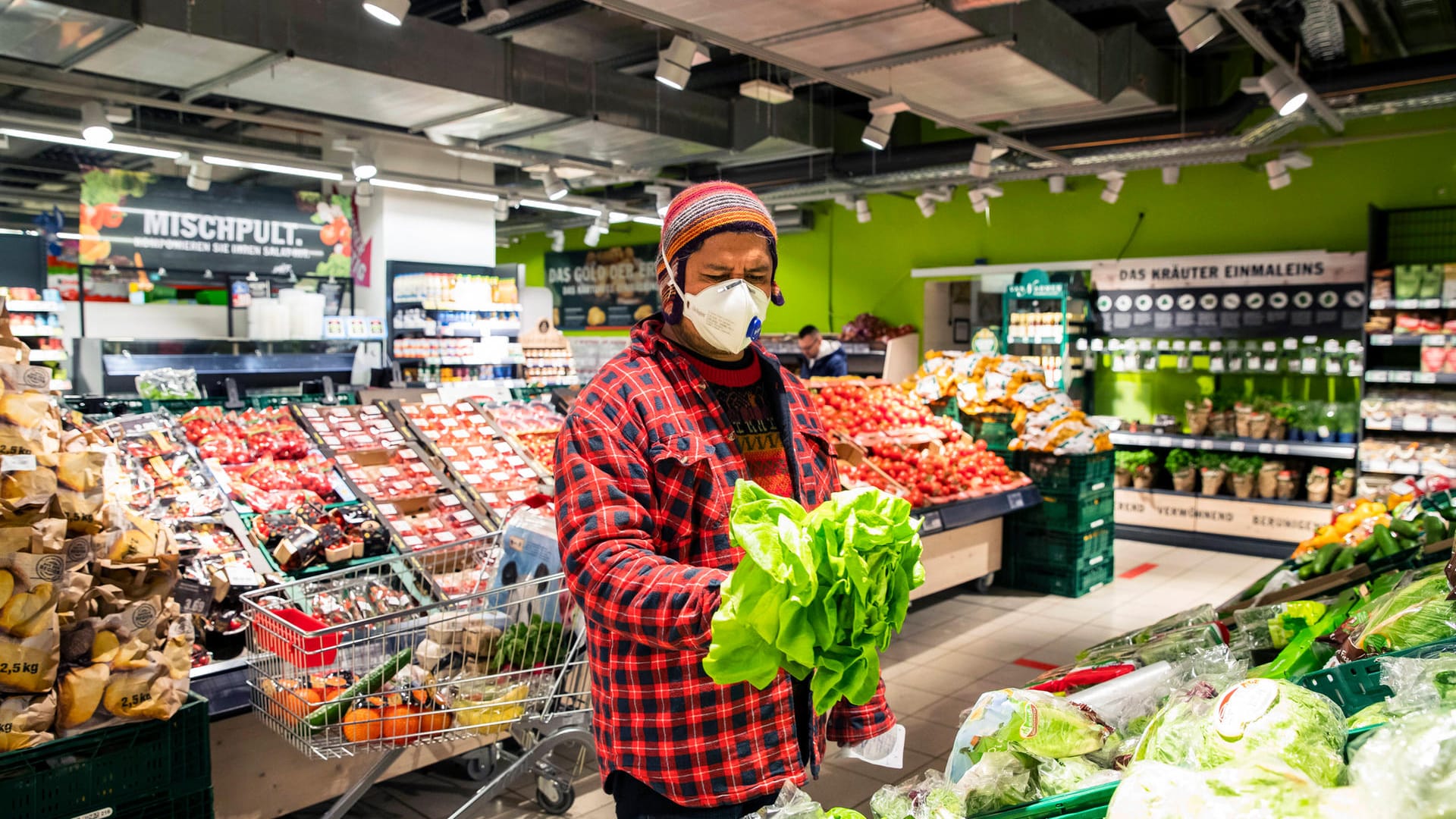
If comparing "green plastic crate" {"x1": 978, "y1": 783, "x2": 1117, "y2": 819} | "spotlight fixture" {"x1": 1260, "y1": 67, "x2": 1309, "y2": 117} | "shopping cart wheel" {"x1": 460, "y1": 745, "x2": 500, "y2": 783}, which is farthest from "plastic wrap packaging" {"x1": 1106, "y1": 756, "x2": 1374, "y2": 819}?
"spotlight fixture" {"x1": 1260, "y1": 67, "x2": 1309, "y2": 117}

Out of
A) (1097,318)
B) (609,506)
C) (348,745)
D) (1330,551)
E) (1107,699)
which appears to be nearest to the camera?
(609,506)

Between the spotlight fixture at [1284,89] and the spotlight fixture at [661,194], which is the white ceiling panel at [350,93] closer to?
the spotlight fixture at [661,194]

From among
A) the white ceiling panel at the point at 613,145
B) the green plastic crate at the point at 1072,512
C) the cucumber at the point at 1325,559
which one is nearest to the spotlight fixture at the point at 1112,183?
the green plastic crate at the point at 1072,512

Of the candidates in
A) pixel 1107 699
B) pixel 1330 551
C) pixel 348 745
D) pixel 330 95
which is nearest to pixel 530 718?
pixel 348 745

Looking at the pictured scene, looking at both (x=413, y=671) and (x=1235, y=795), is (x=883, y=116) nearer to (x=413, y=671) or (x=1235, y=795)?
(x=413, y=671)

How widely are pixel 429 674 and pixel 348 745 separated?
0.36 meters

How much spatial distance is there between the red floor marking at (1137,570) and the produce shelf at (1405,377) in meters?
2.32

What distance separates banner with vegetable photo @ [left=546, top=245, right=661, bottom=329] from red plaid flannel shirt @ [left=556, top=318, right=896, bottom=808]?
46.6 ft

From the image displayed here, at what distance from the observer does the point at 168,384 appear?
19.5 feet

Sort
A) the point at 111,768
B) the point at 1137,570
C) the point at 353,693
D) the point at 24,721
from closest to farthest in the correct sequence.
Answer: the point at 24,721 < the point at 111,768 < the point at 353,693 < the point at 1137,570

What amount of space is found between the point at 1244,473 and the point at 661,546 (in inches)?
339

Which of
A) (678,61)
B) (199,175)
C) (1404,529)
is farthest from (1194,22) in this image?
(199,175)

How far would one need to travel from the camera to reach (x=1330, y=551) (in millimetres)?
3801

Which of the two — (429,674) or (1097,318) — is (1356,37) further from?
(429,674)
